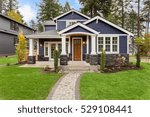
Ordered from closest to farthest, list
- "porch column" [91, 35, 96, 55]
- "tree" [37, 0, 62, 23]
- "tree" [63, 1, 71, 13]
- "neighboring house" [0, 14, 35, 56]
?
1. "porch column" [91, 35, 96, 55]
2. "neighboring house" [0, 14, 35, 56]
3. "tree" [37, 0, 62, 23]
4. "tree" [63, 1, 71, 13]

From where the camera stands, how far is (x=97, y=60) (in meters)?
25.0

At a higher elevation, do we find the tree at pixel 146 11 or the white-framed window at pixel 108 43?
the tree at pixel 146 11

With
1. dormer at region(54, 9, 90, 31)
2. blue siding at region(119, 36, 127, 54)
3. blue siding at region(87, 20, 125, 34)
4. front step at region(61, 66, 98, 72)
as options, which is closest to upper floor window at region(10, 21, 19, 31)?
dormer at region(54, 9, 90, 31)

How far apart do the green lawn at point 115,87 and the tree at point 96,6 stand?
92.8 ft

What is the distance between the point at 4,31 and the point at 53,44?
496 inches

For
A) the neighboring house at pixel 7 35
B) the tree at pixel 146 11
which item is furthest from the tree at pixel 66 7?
the neighboring house at pixel 7 35

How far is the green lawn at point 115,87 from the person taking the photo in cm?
1371

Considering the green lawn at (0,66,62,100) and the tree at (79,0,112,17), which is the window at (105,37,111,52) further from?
the tree at (79,0,112,17)

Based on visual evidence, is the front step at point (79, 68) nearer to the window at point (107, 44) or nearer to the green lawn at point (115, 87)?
the green lawn at point (115, 87)

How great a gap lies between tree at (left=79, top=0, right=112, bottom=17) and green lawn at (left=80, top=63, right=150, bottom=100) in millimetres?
28277

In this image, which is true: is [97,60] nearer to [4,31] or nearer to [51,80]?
[51,80]

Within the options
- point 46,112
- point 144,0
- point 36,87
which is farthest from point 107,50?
point 144,0

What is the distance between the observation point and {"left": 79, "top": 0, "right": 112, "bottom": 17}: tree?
4664 centimetres

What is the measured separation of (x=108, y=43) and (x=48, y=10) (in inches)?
1590
